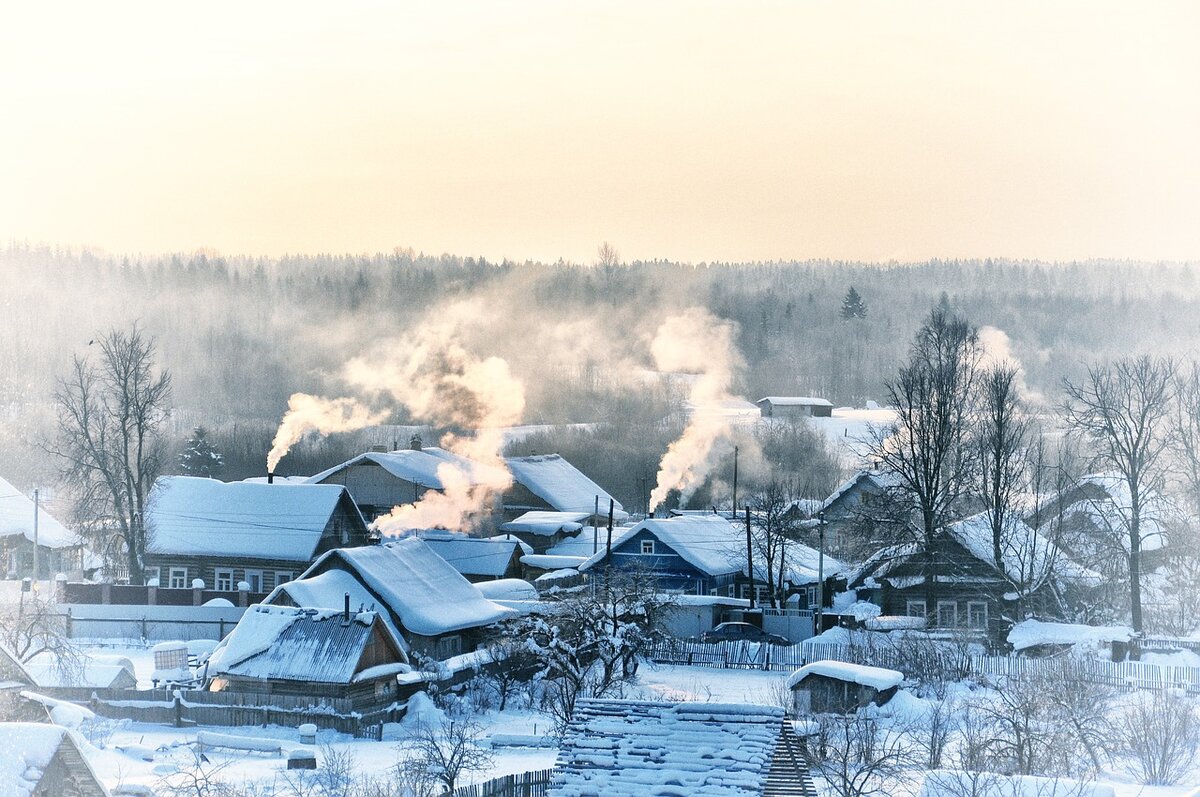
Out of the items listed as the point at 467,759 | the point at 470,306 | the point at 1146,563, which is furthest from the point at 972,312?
the point at 467,759

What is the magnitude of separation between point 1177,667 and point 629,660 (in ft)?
Answer: 42.5

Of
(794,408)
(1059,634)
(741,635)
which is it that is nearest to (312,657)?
(741,635)

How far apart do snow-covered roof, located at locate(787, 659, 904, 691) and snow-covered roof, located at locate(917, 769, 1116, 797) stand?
12873 mm

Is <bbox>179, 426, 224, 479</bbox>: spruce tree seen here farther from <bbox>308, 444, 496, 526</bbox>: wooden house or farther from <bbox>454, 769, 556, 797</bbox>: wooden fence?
<bbox>454, 769, 556, 797</bbox>: wooden fence

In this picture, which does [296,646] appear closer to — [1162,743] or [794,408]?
[1162,743]

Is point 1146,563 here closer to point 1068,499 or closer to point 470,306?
point 1068,499

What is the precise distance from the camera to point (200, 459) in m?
73.9

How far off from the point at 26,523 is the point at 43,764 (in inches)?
1549

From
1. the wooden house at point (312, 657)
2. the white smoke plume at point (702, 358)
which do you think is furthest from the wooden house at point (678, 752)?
the white smoke plume at point (702, 358)

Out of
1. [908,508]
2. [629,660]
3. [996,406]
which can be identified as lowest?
[629,660]

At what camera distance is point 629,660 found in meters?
33.0

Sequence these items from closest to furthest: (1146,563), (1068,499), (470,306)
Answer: (1068,499) < (1146,563) < (470,306)

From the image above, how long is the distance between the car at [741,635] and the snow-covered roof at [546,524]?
2077 centimetres

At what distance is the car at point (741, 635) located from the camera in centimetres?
3856
